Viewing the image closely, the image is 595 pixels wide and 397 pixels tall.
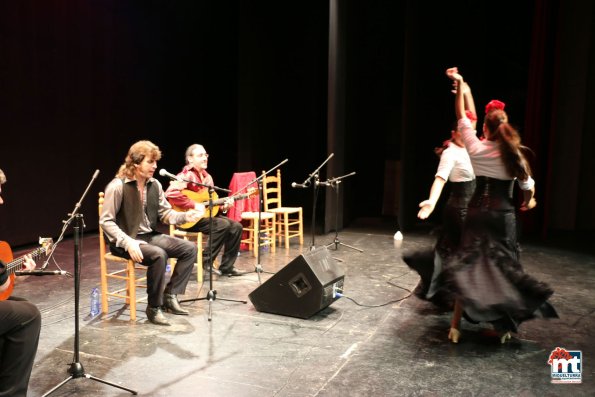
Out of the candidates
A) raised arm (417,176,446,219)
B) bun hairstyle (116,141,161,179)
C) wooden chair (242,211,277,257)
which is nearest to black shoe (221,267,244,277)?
wooden chair (242,211,277,257)

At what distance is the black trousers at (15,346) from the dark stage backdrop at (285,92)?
3.93 meters

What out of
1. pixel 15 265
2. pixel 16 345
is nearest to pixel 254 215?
pixel 15 265

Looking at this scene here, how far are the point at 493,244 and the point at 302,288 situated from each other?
136 cm

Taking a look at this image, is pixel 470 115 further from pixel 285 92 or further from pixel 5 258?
pixel 285 92

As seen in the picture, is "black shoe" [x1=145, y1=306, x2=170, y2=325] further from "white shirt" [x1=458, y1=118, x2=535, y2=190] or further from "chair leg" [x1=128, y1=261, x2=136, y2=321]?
"white shirt" [x1=458, y1=118, x2=535, y2=190]

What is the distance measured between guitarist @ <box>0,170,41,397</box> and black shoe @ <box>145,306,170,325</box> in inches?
52.0

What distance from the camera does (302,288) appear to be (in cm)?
418

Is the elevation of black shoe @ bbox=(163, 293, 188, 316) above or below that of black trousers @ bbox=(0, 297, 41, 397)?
below

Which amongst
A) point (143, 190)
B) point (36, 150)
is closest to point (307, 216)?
point (36, 150)

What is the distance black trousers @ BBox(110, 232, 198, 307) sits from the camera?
4055mm

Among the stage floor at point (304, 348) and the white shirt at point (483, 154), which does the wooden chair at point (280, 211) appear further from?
the white shirt at point (483, 154)

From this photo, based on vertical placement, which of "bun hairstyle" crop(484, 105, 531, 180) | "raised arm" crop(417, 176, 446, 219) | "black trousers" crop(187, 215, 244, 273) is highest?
"bun hairstyle" crop(484, 105, 531, 180)

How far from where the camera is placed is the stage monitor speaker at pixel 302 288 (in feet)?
13.4

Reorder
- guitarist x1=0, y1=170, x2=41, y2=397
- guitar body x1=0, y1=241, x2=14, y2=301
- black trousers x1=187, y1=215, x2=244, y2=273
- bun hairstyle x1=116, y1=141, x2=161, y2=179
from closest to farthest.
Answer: guitarist x1=0, y1=170, x2=41, y2=397
guitar body x1=0, y1=241, x2=14, y2=301
bun hairstyle x1=116, y1=141, x2=161, y2=179
black trousers x1=187, y1=215, x2=244, y2=273
